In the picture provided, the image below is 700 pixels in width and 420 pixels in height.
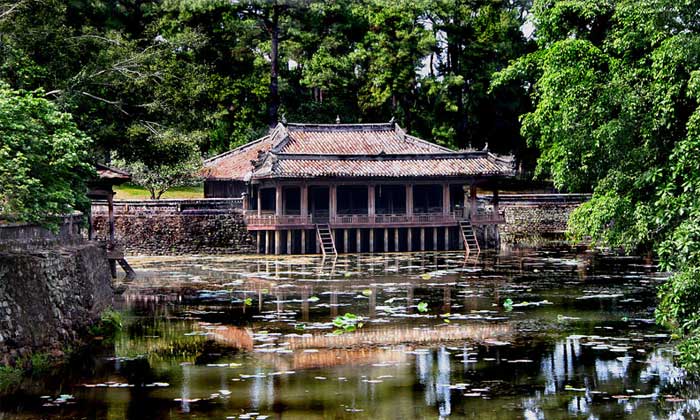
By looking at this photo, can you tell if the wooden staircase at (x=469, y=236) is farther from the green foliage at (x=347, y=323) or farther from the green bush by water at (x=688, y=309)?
the green bush by water at (x=688, y=309)

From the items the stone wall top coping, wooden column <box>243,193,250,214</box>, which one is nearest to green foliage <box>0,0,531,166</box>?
wooden column <box>243,193,250,214</box>

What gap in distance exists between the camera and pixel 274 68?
2475 inches

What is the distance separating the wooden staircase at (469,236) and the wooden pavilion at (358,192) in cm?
5

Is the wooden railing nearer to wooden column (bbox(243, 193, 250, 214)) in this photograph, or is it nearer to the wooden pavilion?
the wooden pavilion

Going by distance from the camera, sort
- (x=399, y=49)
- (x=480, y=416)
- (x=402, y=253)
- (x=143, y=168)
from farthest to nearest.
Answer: (x=399, y=49) → (x=143, y=168) → (x=402, y=253) → (x=480, y=416)

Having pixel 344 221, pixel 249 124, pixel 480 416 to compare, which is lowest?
pixel 480 416

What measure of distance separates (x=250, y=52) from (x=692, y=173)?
49.5 meters

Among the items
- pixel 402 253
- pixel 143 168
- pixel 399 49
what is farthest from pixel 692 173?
pixel 399 49

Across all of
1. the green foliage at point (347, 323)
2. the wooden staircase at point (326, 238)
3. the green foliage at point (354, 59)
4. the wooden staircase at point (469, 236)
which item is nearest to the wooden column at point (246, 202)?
Result: the wooden staircase at point (326, 238)

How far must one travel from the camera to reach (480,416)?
54.3 ft

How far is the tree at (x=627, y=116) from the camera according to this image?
17.9 m

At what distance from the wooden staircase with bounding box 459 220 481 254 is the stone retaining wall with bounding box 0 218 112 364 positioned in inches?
1109

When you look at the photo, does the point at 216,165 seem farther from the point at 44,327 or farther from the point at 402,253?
the point at 44,327

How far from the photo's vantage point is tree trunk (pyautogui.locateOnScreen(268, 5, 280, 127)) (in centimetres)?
6288
